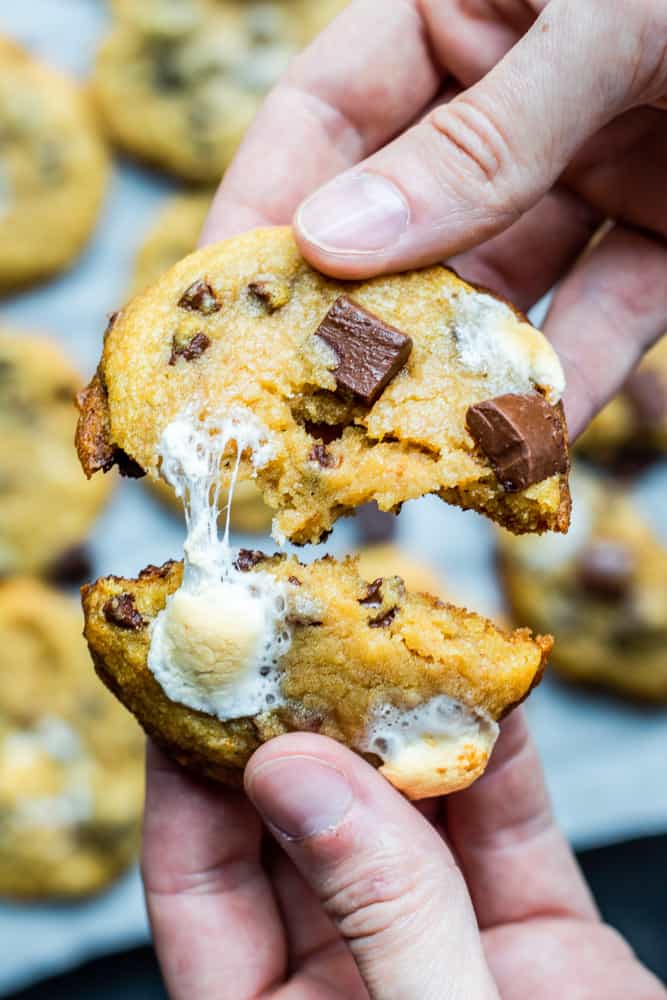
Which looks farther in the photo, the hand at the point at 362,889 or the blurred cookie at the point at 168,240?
the blurred cookie at the point at 168,240

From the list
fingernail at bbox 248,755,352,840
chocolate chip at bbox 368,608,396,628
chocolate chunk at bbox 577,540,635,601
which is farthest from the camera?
chocolate chunk at bbox 577,540,635,601

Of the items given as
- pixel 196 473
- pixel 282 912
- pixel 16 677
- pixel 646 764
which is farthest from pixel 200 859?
pixel 646 764

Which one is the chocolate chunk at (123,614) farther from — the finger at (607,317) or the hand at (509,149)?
the finger at (607,317)

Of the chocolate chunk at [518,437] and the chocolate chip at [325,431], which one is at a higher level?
the chocolate chunk at [518,437]

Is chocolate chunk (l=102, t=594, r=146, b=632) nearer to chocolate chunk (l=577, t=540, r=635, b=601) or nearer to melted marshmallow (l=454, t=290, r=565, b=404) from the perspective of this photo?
melted marshmallow (l=454, t=290, r=565, b=404)

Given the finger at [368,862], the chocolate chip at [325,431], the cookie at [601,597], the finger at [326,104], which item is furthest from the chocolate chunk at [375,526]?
the finger at [368,862]

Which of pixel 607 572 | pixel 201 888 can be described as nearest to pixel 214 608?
pixel 201 888

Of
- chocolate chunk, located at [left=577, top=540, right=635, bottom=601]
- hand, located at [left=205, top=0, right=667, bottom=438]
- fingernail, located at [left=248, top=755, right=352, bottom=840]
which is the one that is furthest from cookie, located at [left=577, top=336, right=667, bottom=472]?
fingernail, located at [left=248, top=755, right=352, bottom=840]

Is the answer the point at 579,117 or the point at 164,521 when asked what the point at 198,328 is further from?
the point at 164,521
